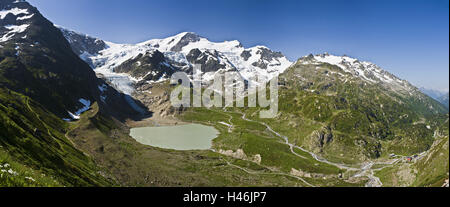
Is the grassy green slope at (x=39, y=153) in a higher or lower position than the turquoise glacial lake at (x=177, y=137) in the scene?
higher

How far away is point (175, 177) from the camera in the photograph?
85875mm

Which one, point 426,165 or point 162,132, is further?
point 162,132

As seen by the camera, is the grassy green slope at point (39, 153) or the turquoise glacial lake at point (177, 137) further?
the turquoise glacial lake at point (177, 137)

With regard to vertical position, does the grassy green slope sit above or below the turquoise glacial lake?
above

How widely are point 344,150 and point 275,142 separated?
4043 cm

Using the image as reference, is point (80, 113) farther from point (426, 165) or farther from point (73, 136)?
point (426, 165)

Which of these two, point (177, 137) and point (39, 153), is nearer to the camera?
point (39, 153)

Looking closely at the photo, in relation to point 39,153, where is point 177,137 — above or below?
below

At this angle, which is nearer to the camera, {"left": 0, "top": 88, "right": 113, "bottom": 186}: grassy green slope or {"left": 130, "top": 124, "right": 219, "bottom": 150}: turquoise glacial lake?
{"left": 0, "top": 88, "right": 113, "bottom": 186}: grassy green slope
